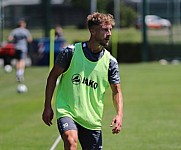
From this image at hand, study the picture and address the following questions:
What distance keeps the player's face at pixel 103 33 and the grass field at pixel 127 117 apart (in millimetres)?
4346

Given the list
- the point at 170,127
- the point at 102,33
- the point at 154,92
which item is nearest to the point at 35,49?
the point at 154,92

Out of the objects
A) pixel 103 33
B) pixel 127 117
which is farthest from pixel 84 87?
pixel 127 117

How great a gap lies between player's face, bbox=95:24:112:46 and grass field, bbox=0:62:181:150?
171 inches

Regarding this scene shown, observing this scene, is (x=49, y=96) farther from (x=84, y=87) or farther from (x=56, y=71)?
(x=84, y=87)

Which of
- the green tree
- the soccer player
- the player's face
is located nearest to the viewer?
the player's face

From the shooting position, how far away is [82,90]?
7.66 meters

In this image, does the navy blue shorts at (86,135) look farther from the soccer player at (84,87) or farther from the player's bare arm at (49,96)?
the player's bare arm at (49,96)

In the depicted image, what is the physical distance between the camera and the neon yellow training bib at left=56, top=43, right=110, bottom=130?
7.63 metres

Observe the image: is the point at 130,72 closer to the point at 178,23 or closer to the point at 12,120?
the point at 178,23

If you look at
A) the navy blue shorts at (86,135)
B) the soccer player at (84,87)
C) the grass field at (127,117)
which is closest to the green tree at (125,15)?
the grass field at (127,117)

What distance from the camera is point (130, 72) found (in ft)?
98.5

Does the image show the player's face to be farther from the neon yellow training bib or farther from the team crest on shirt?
the team crest on shirt

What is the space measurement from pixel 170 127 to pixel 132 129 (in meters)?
0.86

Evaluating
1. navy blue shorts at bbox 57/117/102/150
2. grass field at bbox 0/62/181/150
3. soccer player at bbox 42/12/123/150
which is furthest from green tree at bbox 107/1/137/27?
navy blue shorts at bbox 57/117/102/150
